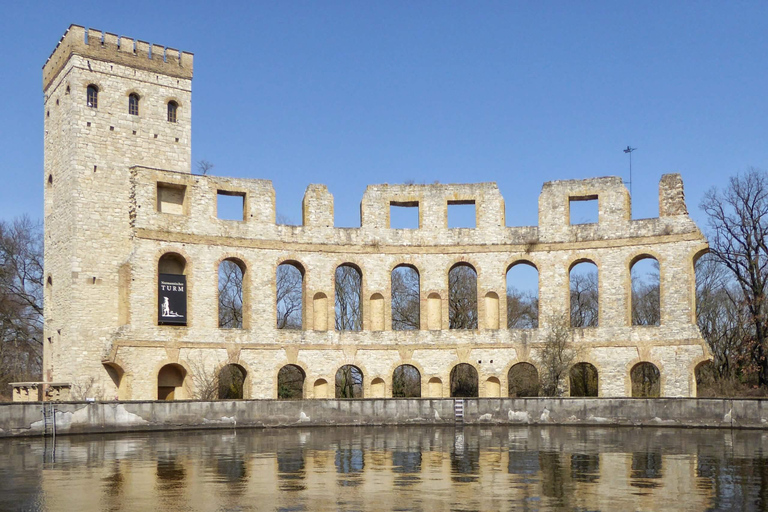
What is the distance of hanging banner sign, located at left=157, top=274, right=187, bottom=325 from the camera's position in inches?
1313

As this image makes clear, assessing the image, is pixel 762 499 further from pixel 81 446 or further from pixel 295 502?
pixel 81 446

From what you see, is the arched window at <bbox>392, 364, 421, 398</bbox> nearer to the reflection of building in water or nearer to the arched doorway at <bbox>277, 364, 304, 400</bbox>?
the arched doorway at <bbox>277, 364, 304, 400</bbox>

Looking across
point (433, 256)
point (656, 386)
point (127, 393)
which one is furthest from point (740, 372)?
point (127, 393)


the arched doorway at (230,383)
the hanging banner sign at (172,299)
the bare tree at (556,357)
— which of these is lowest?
Answer: the arched doorway at (230,383)

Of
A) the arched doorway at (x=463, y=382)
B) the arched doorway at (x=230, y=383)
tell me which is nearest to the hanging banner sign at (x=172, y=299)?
the arched doorway at (x=230, y=383)

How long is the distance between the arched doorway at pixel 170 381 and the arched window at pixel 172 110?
9661 millimetres

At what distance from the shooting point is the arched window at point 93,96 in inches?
1335

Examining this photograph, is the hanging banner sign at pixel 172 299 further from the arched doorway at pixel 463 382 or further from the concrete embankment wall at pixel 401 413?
the arched doorway at pixel 463 382

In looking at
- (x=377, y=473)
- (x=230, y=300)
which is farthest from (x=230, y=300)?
(x=377, y=473)

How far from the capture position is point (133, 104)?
35.0 m

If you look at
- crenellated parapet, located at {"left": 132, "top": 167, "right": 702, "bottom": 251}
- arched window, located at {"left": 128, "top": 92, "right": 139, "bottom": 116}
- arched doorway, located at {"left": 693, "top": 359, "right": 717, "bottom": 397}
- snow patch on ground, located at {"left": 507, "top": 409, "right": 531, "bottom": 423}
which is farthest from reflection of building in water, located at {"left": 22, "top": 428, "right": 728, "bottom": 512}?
arched window, located at {"left": 128, "top": 92, "right": 139, "bottom": 116}

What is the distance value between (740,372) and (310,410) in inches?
837

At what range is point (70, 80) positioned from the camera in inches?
1325

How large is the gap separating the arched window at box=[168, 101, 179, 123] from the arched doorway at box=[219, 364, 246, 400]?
1151 centimetres
